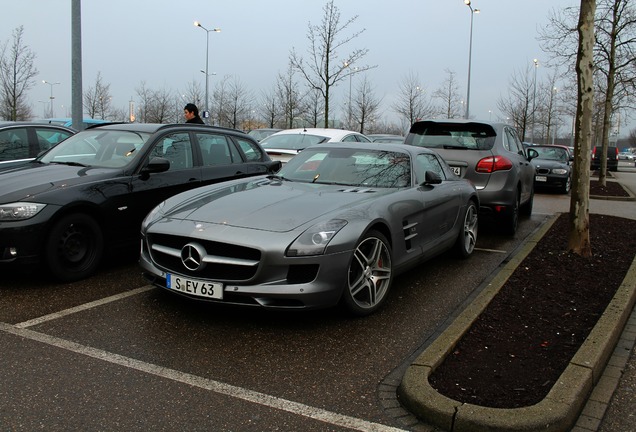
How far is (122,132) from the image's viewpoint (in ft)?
20.9

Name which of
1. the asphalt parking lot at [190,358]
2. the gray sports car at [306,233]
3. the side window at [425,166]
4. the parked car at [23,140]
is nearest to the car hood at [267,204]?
the gray sports car at [306,233]

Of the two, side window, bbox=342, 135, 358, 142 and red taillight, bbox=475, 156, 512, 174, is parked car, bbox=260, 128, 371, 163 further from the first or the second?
red taillight, bbox=475, 156, 512, 174

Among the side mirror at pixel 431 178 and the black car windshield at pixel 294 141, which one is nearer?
the side mirror at pixel 431 178

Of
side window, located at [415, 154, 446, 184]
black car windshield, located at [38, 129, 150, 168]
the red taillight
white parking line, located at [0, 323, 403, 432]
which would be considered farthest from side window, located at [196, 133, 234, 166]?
the red taillight

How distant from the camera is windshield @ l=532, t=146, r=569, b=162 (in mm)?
17547

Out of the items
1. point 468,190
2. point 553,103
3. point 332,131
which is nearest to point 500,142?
point 468,190

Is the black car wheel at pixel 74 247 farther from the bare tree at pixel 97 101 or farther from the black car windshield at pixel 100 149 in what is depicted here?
the bare tree at pixel 97 101

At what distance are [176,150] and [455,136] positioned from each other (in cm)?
410

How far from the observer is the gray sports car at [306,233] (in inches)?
152

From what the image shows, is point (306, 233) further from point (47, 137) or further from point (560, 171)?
point (560, 171)

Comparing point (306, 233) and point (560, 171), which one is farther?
point (560, 171)

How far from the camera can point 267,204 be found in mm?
4488

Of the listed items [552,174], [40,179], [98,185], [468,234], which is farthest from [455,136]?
[552,174]

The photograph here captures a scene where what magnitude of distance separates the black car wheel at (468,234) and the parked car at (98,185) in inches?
114
